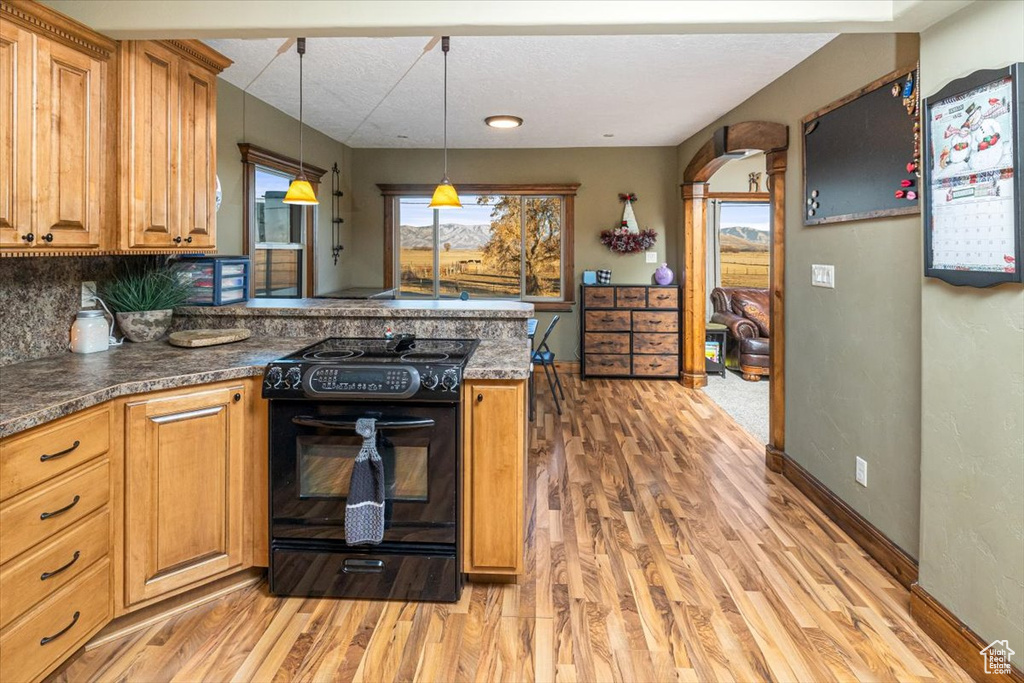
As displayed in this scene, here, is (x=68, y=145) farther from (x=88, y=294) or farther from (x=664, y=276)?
(x=664, y=276)

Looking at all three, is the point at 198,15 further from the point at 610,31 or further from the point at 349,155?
the point at 349,155

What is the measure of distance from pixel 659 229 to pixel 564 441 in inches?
134

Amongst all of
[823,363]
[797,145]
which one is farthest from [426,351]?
[797,145]

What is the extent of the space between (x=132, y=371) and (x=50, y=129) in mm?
844

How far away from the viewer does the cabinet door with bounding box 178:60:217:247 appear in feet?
8.83

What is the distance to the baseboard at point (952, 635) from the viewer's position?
6.11ft

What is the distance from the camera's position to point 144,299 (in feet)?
9.39

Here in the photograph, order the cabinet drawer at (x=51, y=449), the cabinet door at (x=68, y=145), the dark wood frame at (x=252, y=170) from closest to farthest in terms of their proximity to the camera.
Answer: the cabinet drawer at (x=51, y=449), the cabinet door at (x=68, y=145), the dark wood frame at (x=252, y=170)

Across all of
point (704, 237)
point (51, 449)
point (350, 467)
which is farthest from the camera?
point (704, 237)

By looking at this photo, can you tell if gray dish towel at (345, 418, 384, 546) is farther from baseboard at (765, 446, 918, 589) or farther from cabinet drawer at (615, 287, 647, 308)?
cabinet drawer at (615, 287, 647, 308)

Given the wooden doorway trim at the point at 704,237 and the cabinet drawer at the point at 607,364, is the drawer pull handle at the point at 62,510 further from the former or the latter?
the cabinet drawer at the point at 607,364

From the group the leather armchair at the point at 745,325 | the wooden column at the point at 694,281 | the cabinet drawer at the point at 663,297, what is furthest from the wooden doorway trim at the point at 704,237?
the leather armchair at the point at 745,325

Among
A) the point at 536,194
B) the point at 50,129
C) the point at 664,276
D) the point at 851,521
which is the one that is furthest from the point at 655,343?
the point at 50,129

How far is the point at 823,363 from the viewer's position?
10.7ft
